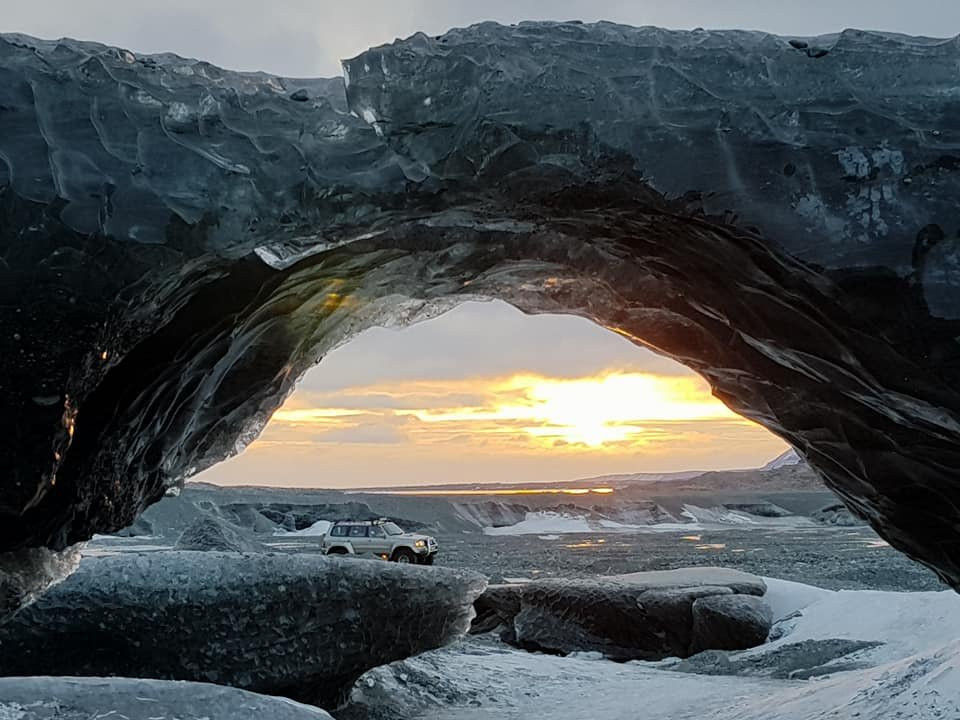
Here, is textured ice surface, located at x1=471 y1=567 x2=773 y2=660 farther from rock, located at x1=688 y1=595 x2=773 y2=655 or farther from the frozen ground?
the frozen ground

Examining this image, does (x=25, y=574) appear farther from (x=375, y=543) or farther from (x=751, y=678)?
(x=375, y=543)

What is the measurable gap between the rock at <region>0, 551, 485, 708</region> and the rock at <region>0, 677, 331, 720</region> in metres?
2.60

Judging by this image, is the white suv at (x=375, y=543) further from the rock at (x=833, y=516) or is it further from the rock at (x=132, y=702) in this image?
the rock at (x=833, y=516)

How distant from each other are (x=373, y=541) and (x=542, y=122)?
13.8 meters

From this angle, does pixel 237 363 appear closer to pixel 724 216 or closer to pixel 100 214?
pixel 100 214

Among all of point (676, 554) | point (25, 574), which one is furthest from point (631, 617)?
point (676, 554)

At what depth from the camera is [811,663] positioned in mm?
7816

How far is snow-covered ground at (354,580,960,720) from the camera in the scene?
5.01m

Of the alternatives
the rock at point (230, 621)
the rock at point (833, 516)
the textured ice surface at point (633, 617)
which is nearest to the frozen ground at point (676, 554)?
the textured ice surface at point (633, 617)

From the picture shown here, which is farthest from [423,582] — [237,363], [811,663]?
[811,663]

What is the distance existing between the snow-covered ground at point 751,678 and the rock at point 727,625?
7.9 inches

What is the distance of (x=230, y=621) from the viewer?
5879 millimetres

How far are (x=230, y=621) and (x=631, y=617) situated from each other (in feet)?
16.3

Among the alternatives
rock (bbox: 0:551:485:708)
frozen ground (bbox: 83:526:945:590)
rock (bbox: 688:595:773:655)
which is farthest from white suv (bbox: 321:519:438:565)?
rock (bbox: 0:551:485:708)
